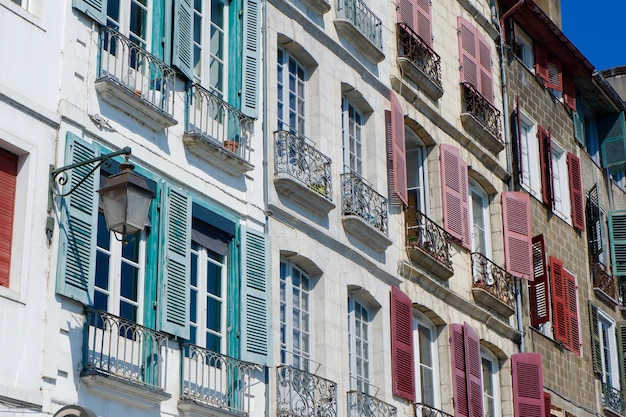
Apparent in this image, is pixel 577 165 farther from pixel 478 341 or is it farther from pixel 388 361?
pixel 388 361

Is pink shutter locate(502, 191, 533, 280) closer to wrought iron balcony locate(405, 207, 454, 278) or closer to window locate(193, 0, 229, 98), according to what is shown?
wrought iron balcony locate(405, 207, 454, 278)

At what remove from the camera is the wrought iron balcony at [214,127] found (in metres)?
14.7

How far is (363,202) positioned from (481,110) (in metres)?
5.09

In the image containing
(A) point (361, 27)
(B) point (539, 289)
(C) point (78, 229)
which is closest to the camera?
(C) point (78, 229)

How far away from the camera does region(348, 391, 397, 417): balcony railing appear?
55.0ft

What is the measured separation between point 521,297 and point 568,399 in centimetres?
202

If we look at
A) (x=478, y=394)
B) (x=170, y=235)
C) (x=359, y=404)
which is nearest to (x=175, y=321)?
(x=170, y=235)

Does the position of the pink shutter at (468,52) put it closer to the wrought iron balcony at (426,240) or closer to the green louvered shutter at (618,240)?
the wrought iron balcony at (426,240)

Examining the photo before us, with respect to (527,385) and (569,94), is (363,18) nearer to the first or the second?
(527,385)

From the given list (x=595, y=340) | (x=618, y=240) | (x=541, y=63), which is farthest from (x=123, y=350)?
(x=618, y=240)

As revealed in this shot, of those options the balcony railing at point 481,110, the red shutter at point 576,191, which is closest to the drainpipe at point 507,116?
the balcony railing at point 481,110

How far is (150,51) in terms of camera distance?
1434cm

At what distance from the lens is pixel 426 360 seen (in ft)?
63.8

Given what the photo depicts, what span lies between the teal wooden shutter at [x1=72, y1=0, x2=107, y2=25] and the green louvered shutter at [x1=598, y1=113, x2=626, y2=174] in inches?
646
